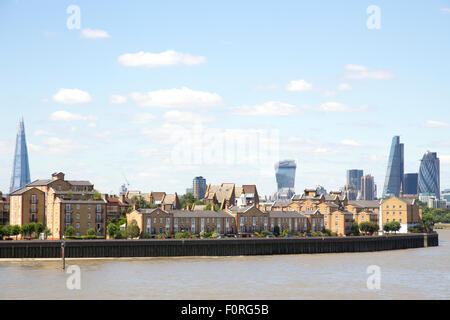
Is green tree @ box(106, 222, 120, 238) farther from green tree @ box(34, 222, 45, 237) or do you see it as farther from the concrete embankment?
the concrete embankment

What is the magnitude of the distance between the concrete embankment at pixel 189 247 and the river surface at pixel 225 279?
3.21m

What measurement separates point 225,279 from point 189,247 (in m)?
39.5

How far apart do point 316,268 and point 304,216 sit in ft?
220

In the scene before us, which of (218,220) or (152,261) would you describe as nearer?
(152,261)

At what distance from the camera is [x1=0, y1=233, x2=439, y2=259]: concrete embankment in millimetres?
104438

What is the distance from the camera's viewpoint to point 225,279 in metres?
78.2

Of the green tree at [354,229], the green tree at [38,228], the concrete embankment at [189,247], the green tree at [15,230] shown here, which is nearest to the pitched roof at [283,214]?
the green tree at [354,229]

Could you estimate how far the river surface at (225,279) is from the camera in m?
65.9

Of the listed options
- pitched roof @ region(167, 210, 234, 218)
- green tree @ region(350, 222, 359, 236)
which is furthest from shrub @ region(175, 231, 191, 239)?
green tree @ region(350, 222, 359, 236)

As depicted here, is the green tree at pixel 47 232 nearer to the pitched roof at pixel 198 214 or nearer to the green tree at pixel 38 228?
the green tree at pixel 38 228

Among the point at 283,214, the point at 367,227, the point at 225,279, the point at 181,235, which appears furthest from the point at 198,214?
the point at 225,279
